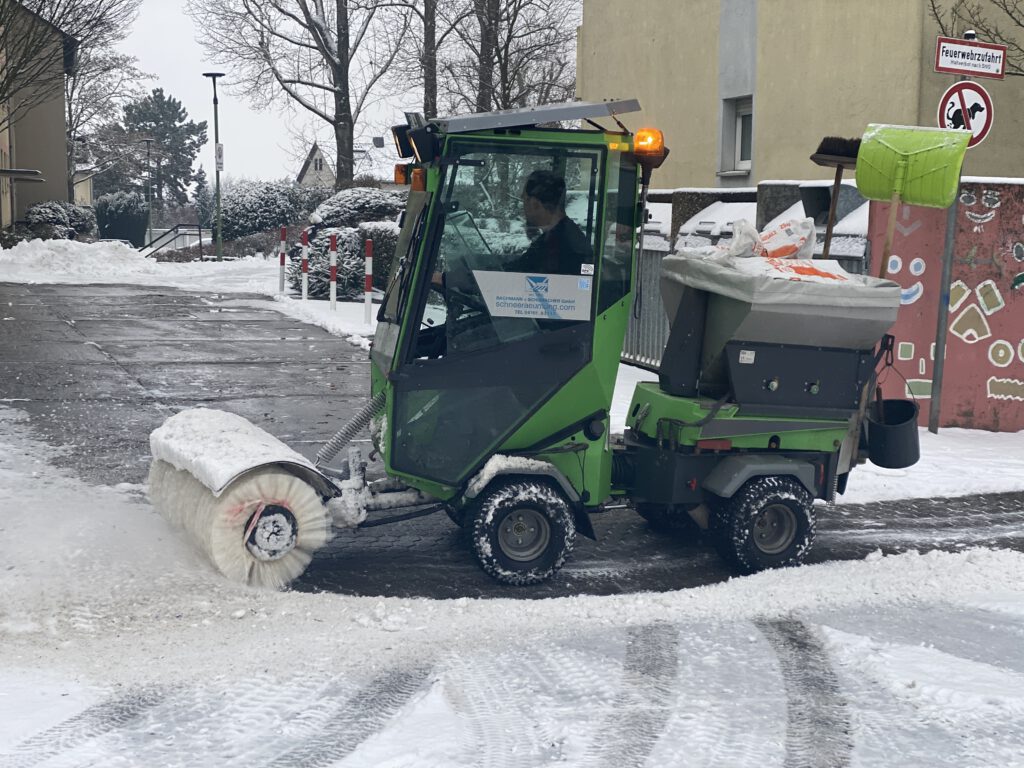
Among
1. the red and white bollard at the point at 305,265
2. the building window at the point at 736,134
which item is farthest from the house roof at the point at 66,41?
the building window at the point at 736,134

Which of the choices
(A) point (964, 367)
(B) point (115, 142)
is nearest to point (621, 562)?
(A) point (964, 367)

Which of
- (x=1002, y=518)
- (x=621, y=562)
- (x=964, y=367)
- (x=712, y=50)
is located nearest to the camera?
(x=621, y=562)

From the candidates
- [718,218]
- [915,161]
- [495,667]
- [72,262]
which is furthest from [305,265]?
[495,667]

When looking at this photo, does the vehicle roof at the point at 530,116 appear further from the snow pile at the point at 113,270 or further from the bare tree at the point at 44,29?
the bare tree at the point at 44,29

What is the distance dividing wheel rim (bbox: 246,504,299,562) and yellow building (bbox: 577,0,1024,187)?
32.5 ft

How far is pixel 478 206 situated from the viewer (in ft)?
18.0

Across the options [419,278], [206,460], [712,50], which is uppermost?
[712,50]

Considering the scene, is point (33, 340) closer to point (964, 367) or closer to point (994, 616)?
point (964, 367)


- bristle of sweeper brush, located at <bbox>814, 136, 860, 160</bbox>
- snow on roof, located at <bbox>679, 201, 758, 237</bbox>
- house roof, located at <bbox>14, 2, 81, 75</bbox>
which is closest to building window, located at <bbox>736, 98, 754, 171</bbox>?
snow on roof, located at <bbox>679, 201, 758, 237</bbox>

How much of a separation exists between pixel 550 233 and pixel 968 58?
5351mm

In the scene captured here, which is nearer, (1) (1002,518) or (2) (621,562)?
(2) (621,562)

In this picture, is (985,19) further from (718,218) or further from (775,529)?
→ (775,529)

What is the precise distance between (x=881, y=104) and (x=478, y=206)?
1000cm

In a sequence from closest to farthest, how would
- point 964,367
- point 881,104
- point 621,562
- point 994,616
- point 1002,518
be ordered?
point 994,616
point 621,562
point 1002,518
point 964,367
point 881,104
